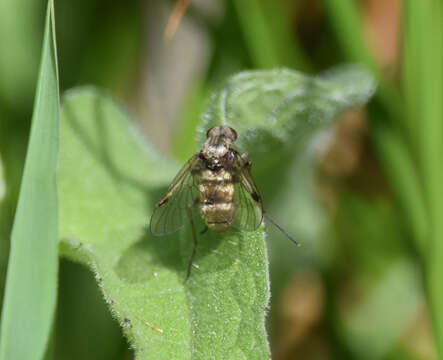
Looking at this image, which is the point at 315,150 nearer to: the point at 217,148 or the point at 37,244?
the point at 217,148

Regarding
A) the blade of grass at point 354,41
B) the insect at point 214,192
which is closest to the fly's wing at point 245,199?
the insect at point 214,192

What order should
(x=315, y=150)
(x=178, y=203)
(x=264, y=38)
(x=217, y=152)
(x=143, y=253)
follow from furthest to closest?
1. (x=315, y=150)
2. (x=264, y=38)
3. (x=217, y=152)
4. (x=178, y=203)
5. (x=143, y=253)

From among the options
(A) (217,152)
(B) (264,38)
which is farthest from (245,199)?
(B) (264,38)

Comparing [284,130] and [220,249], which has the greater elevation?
[284,130]

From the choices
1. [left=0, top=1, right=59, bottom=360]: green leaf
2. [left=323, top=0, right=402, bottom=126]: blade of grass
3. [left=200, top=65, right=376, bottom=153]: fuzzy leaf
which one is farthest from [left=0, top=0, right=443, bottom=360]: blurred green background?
[left=0, top=1, right=59, bottom=360]: green leaf

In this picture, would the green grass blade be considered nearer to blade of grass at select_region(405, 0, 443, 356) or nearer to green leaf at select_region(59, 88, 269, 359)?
green leaf at select_region(59, 88, 269, 359)

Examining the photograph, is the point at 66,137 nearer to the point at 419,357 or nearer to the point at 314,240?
the point at 314,240

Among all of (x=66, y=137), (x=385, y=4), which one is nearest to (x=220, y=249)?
(x=66, y=137)
